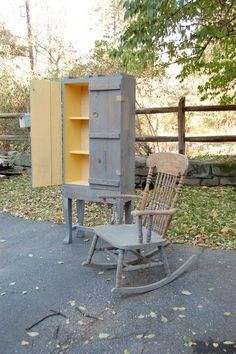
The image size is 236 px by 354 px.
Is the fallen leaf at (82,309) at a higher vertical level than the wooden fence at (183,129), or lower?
lower

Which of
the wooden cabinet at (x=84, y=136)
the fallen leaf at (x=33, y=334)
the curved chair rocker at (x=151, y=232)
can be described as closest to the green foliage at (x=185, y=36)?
the wooden cabinet at (x=84, y=136)

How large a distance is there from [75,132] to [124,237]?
153 centimetres

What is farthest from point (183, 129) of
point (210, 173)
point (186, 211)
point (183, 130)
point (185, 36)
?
point (186, 211)

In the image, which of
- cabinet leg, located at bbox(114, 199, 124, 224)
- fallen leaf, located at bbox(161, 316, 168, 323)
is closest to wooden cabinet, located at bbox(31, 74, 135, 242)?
cabinet leg, located at bbox(114, 199, 124, 224)

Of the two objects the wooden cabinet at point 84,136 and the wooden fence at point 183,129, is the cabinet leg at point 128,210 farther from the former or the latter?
the wooden fence at point 183,129

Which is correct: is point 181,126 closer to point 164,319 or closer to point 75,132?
point 75,132

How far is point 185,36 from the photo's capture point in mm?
5922

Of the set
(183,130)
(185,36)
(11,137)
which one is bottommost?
(11,137)

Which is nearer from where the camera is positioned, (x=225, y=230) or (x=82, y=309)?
(x=82, y=309)

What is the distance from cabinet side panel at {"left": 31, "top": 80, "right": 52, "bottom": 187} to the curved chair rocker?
110cm

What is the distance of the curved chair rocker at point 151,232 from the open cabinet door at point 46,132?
3.51 ft

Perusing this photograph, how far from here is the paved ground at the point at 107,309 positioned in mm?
2447

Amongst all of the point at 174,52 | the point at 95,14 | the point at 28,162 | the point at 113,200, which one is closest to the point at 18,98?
the point at 28,162

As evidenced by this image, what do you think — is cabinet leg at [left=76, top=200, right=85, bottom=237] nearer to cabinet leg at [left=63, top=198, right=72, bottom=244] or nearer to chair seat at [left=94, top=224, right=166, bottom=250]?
cabinet leg at [left=63, top=198, right=72, bottom=244]
